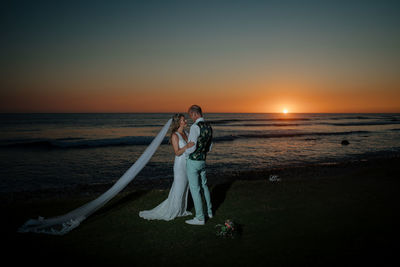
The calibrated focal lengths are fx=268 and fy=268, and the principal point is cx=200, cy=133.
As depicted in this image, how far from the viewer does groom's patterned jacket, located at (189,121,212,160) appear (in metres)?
5.68

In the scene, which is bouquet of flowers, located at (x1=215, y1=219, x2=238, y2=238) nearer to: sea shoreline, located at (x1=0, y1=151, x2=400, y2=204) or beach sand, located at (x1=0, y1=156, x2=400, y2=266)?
beach sand, located at (x1=0, y1=156, x2=400, y2=266)

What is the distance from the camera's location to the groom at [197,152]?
18.5ft

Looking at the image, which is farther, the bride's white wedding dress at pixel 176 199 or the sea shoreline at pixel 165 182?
the sea shoreline at pixel 165 182

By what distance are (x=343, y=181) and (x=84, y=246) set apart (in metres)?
9.33

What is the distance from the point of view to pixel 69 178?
511 inches

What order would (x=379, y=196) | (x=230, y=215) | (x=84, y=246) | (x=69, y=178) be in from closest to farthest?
(x=84, y=246), (x=230, y=215), (x=379, y=196), (x=69, y=178)

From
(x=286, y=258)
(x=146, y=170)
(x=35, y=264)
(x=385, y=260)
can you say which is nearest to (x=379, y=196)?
(x=385, y=260)

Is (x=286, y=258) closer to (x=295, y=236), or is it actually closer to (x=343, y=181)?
(x=295, y=236)

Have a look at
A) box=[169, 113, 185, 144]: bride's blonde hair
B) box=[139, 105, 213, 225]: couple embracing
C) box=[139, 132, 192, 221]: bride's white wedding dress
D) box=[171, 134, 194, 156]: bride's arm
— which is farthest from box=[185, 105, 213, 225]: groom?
box=[169, 113, 185, 144]: bride's blonde hair

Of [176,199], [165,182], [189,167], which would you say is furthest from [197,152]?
[165,182]

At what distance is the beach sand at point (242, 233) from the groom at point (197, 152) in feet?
1.91

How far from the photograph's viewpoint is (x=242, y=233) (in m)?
5.58

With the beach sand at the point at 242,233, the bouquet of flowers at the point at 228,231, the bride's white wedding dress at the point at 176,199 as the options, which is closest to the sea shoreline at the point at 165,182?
the beach sand at the point at 242,233

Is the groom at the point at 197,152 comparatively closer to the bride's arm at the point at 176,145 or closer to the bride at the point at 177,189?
the bride's arm at the point at 176,145
